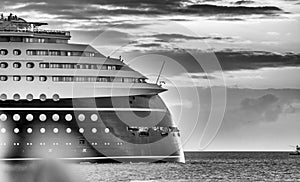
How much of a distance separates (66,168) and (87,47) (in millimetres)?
16510

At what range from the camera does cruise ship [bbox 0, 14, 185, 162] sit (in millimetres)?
88250

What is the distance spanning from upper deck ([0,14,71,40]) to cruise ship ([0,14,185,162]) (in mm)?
90

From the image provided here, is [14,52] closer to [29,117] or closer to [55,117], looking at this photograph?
[29,117]

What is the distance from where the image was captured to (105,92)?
90438mm

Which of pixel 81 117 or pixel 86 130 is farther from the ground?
pixel 81 117

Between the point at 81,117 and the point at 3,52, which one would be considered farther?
the point at 3,52

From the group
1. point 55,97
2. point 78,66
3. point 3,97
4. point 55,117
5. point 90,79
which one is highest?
point 78,66

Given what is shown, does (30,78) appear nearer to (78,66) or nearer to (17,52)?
(17,52)

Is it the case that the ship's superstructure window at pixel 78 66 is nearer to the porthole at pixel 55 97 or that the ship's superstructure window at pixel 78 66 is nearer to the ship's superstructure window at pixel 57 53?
the ship's superstructure window at pixel 57 53

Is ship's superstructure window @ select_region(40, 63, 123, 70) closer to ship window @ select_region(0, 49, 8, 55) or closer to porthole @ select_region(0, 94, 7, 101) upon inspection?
ship window @ select_region(0, 49, 8, 55)

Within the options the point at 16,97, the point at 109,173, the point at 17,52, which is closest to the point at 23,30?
the point at 17,52

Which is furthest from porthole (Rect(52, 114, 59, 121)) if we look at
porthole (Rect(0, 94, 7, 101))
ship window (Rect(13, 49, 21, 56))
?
ship window (Rect(13, 49, 21, 56))

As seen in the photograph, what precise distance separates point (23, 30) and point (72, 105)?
883 cm

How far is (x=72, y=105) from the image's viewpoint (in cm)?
8919
